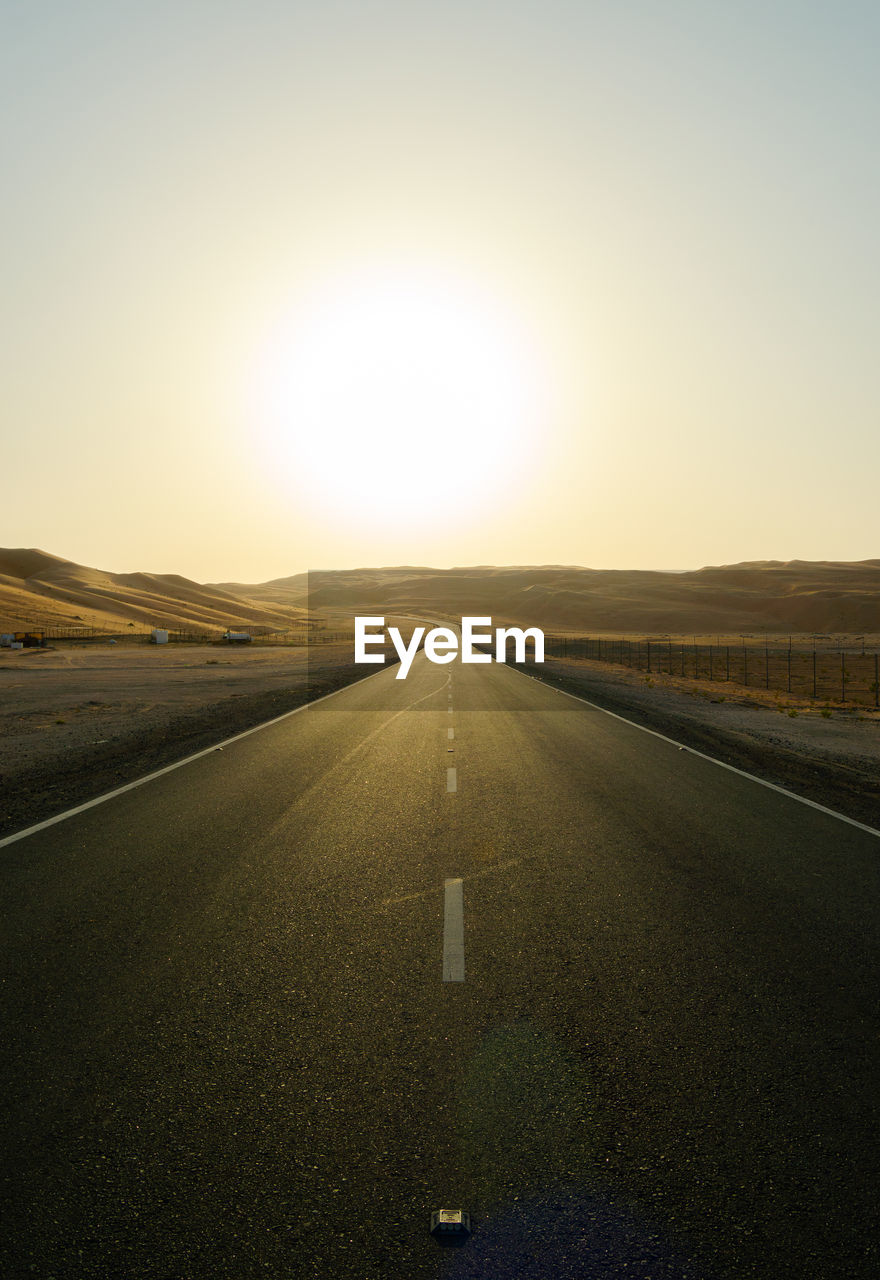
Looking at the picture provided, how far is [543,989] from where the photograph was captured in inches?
211

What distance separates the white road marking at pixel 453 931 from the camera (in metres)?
5.68

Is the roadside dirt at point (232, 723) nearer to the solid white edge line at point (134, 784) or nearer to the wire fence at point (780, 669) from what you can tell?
the solid white edge line at point (134, 784)

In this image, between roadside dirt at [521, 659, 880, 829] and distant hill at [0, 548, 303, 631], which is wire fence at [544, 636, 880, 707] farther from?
distant hill at [0, 548, 303, 631]

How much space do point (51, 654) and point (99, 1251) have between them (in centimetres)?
6755

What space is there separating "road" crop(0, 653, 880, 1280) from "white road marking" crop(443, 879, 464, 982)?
0.18 ft

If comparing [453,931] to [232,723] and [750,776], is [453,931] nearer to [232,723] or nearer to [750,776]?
[750,776]

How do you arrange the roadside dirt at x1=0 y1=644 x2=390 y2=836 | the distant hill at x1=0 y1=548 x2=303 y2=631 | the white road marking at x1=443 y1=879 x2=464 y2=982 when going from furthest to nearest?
the distant hill at x1=0 y1=548 x2=303 y2=631
the roadside dirt at x1=0 y1=644 x2=390 y2=836
the white road marking at x1=443 y1=879 x2=464 y2=982

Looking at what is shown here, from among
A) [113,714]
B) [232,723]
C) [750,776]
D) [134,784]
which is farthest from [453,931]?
[113,714]

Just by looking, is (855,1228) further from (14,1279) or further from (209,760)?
(209,760)

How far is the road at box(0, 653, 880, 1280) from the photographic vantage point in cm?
320

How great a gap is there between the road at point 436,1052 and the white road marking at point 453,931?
53 mm

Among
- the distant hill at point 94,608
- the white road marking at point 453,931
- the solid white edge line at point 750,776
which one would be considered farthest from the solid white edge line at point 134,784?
the distant hill at point 94,608

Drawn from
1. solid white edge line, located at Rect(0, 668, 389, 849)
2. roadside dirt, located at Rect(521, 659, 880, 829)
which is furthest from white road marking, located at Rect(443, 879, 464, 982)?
roadside dirt, located at Rect(521, 659, 880, 829)

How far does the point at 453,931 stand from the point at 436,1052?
6.38 ft
